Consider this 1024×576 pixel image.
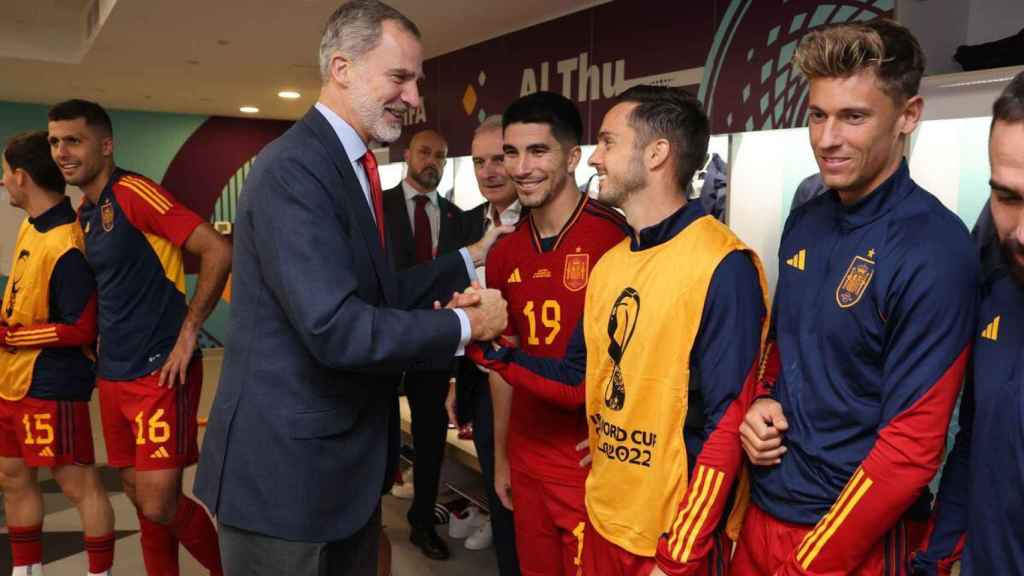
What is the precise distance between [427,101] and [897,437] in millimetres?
5137

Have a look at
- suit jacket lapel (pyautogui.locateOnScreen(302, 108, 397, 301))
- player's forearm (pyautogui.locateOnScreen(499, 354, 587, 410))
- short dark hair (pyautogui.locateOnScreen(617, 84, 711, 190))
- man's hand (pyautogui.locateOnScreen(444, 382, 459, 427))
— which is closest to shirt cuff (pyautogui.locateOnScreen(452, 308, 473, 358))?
suit jacket lapel (pyautogui.locateOnScreen(302, 108, 397, 301))

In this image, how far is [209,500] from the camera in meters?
1.52

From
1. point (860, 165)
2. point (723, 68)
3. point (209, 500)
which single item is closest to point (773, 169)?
point (723, 68)

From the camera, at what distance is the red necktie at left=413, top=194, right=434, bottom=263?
3676 mm

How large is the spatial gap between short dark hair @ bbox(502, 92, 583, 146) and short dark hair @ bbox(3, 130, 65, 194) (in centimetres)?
205

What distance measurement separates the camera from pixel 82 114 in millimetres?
2633

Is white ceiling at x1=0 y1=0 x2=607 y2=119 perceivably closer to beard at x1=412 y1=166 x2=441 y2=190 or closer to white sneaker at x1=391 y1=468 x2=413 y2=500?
beard at x1=412 y1=166 x2=441 y2=190

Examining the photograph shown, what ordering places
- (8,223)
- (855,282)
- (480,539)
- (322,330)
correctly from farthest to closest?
(8,223) < (480,539) < (322,330) < (855,282)

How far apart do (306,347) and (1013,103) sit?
4.19 feet

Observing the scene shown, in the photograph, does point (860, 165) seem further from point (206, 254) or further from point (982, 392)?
point (206, 254)

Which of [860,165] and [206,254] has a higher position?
[860,165]

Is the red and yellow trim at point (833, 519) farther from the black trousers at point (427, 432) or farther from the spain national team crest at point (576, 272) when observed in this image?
the black trousers at point (427, 432)

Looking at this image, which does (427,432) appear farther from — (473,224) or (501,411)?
(501,411)

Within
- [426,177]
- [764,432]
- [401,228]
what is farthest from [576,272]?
[426,177]
